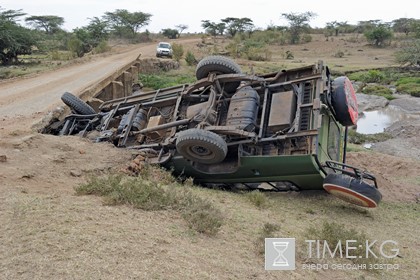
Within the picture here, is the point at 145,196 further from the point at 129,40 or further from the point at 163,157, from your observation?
the point at 129,40

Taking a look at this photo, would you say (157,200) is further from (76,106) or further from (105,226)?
(76,106)

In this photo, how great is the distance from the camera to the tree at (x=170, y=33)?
202 feet

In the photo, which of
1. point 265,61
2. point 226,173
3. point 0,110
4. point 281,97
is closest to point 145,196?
point 226,173

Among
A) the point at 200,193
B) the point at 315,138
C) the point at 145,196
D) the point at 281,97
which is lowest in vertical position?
the point at 200,193

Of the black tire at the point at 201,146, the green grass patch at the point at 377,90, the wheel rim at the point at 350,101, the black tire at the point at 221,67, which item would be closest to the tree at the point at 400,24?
the green grass patch at the point at 377,90

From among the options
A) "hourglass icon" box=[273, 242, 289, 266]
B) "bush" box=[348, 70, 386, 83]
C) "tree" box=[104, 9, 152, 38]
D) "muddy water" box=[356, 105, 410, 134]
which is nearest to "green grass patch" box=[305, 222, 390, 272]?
"hourglass icon" box=[273, 242, 289, 266]

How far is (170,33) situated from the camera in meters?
61.5

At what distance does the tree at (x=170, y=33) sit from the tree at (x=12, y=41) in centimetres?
3331

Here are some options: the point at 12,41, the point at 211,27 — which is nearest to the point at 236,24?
the point at 211,27

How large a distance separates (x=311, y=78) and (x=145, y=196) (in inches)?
136

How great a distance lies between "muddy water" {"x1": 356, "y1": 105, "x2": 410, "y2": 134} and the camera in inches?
734

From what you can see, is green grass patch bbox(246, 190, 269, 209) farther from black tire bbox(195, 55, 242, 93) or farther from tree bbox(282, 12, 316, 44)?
tree bbox(282, 12, 316, 44)

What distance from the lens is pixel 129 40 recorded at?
51812 mm

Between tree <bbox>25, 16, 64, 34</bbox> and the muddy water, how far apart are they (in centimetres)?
4670
